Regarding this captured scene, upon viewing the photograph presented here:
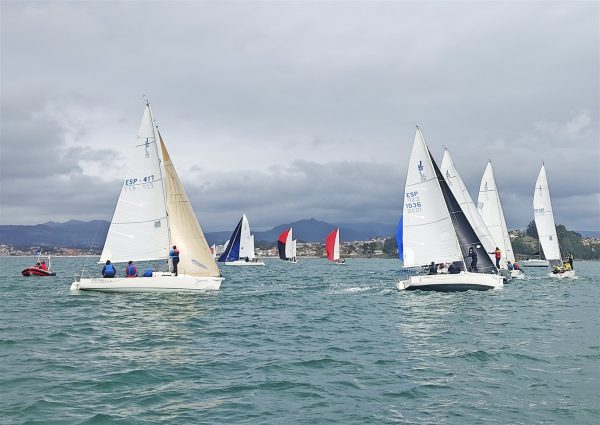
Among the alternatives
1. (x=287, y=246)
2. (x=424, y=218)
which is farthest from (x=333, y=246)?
(x=424, y=218)

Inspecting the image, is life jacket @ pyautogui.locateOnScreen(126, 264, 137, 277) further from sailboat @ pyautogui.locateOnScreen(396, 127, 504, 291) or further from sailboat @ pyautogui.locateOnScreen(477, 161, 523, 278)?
sailboat @ pyautogui.locateOnScreen(477, 161, 523, 278)

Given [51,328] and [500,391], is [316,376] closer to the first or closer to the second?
[500,391]

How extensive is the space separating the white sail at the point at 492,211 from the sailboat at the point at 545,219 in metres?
4.49

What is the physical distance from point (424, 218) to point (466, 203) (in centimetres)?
1319

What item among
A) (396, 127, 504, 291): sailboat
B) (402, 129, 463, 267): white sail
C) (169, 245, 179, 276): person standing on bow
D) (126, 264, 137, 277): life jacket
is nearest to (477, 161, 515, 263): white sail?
(396, 127, 504, 291): sailboat

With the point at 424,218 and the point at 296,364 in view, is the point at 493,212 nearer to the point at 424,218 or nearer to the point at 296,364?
the point at 424,218

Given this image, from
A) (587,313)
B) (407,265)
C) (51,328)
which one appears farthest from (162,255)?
(587,313)

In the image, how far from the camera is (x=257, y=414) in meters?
10.1

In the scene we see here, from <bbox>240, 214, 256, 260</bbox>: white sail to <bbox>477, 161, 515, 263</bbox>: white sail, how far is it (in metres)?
46.0

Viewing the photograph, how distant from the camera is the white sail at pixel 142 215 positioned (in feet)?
105

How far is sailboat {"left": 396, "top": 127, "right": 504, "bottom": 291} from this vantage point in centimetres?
3266

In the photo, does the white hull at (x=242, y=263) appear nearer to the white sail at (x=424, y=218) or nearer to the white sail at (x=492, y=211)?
the white sail at (x=492, y=211)

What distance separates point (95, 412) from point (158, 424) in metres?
1.44

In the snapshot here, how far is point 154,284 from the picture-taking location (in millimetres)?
30047
